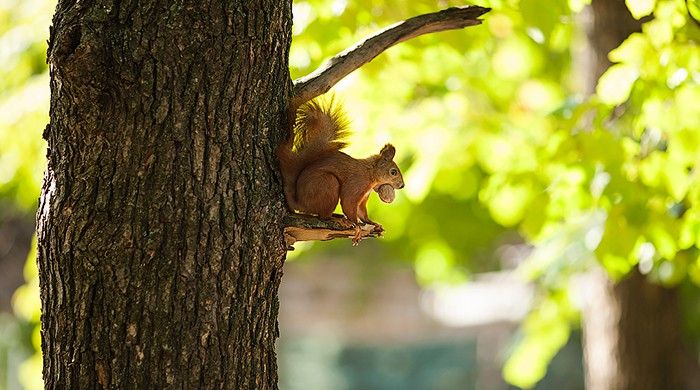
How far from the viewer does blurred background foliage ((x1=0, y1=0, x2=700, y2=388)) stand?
8.96ft

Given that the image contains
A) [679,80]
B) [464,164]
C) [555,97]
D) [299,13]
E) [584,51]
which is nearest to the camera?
[679,80]

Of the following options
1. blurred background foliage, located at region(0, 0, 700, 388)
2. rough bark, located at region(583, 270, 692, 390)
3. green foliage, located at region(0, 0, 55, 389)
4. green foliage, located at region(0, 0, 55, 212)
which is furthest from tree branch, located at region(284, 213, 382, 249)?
rough bark, located at region(583, 270, 692, 390)

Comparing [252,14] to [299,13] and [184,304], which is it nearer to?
[184,304]

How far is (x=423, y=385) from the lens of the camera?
10805mm

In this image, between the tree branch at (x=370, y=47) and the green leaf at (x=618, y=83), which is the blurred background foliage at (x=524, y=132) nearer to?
the green leaf at (x=618, y=83)

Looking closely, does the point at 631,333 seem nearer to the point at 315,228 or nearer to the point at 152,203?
the point at 315,228

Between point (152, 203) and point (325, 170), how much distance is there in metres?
0.39

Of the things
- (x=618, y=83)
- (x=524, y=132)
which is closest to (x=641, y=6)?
(x=618, y=83)

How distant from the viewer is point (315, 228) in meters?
1.97

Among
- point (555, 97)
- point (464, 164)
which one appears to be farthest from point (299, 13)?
point (555, 97)

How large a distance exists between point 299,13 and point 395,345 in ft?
28.3

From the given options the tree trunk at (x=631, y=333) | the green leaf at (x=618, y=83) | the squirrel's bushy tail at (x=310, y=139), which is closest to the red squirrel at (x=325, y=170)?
the squirrel's bushy tail at (x=310, y=139)

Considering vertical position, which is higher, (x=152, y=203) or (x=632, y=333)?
(x=632, y=333)

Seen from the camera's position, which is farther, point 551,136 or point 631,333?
point 631,333
